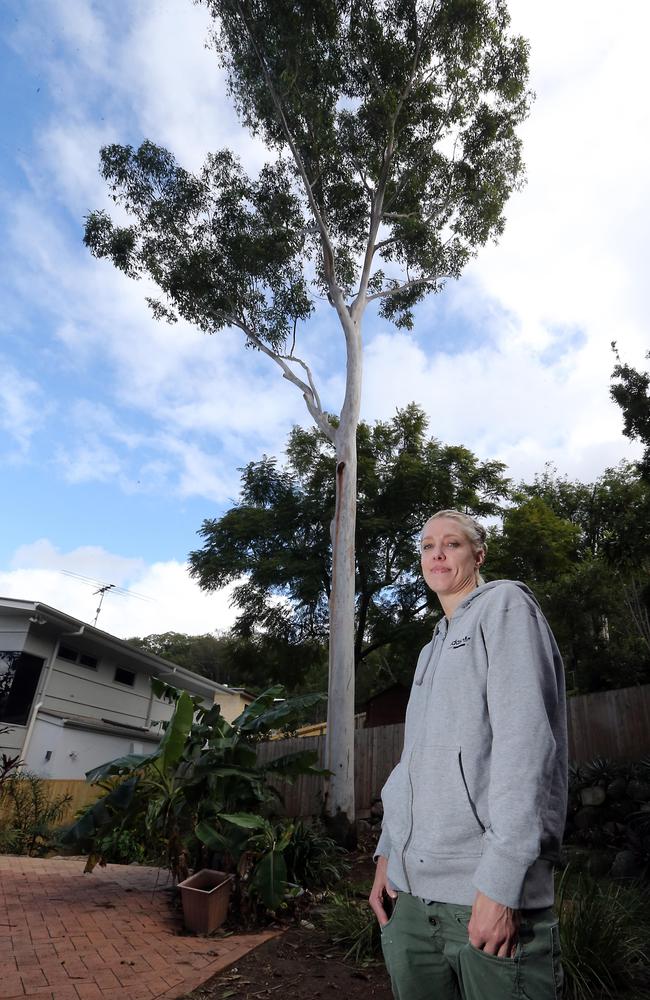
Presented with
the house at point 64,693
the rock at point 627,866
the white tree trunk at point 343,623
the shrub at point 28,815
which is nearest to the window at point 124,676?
the house at point 64,693

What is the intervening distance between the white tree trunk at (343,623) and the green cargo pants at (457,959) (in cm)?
742

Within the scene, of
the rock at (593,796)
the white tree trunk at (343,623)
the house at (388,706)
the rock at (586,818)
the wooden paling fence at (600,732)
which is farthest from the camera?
the house at (388,706)

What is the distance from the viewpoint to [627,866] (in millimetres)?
5969

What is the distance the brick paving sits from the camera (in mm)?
3773

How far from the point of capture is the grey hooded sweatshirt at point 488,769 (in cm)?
130

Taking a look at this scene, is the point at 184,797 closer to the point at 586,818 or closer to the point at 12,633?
the point at 586,818

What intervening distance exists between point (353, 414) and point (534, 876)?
10.3 meters

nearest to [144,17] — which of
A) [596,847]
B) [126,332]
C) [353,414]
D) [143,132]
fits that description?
[143,132]

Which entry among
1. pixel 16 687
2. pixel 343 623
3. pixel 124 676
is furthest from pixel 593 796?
pixel 124 676

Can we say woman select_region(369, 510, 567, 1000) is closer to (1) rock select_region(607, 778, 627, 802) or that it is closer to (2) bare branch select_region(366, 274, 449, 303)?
(1) rock select_region(607, 778, 627, 802)

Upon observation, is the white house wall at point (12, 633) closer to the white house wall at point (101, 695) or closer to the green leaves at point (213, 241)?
the white house wall at point (101, 695)

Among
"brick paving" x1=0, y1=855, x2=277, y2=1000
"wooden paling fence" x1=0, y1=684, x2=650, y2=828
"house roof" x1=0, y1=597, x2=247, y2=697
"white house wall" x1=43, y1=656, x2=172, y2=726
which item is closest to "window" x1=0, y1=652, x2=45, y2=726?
"white house wall" x1=43, y1=656, x2=172, y2=726

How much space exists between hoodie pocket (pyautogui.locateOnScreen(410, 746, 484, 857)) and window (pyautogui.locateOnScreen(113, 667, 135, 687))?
18464mm

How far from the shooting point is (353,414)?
1127cm
